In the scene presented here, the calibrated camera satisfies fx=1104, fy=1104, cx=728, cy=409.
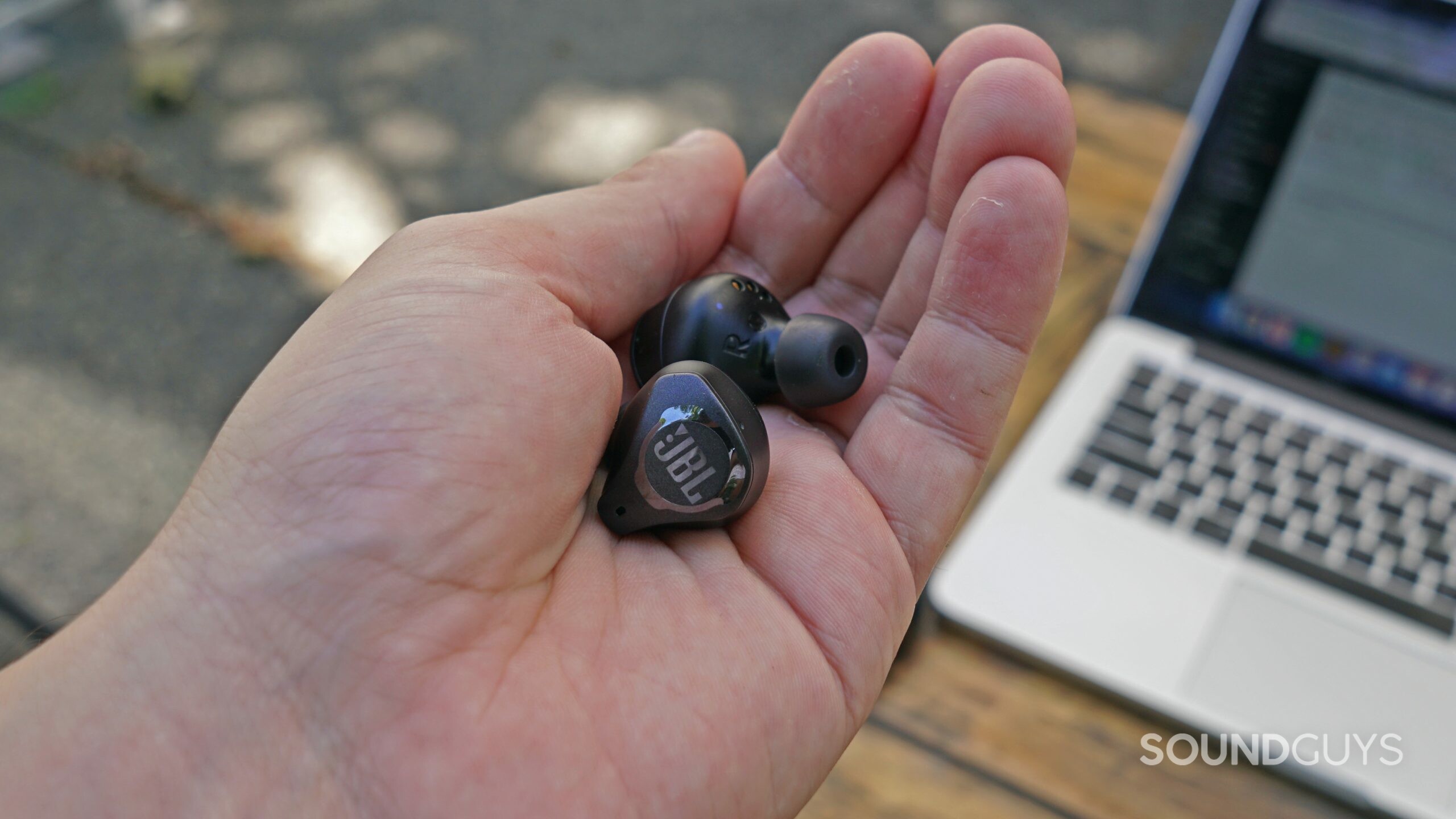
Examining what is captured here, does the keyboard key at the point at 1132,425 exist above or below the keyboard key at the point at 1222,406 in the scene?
above

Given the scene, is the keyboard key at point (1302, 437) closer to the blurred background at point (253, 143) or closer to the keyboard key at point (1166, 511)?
the keyboard key at point (1166, 511)

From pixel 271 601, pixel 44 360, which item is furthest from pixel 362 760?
pixel 44 360

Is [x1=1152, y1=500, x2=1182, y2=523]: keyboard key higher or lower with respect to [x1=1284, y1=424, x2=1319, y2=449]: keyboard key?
higher

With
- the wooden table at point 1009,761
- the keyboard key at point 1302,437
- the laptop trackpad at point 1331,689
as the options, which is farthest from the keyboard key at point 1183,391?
the wooden table at point 1009,761

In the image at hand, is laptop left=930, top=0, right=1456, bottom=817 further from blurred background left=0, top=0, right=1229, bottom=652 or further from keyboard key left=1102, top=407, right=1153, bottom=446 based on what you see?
blurred background left=0, top=0, right=1229, bottom=652

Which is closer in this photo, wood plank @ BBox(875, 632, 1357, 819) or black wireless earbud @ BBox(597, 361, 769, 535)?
black wireless earbud @ BBox(597, 361, 769, 535)

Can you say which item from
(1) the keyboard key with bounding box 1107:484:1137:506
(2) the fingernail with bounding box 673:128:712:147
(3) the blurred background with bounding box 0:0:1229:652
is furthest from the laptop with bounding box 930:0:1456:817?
(3) the blurred background with bounding box 0:0:1229:652
